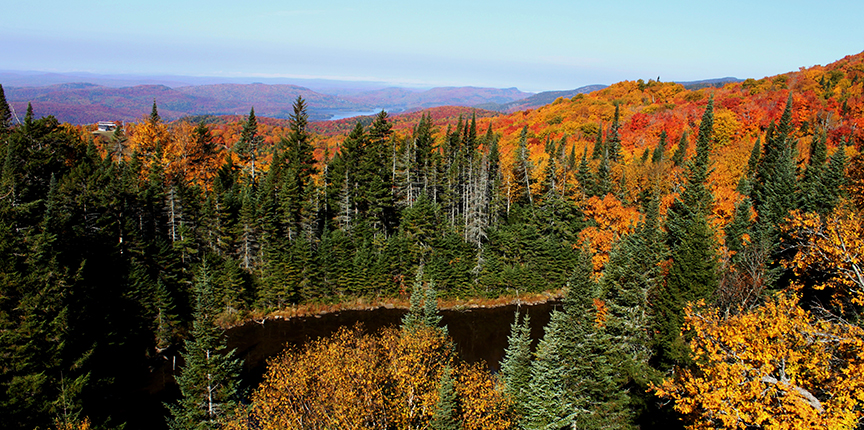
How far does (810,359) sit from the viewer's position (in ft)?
44.1

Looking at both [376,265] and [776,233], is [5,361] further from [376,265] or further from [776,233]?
[776,233]

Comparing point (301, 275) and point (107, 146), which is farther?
point (107, 146)

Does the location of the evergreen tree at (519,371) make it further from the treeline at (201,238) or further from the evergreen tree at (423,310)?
the treeline at (201,238)

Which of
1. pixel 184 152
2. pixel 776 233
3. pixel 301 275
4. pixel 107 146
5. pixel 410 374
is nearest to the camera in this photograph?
pixel 410 374

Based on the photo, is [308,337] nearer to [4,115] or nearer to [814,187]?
[4,115]

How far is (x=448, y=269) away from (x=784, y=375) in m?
48.6

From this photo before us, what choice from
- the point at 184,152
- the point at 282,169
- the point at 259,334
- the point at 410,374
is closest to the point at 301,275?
the point at 259,334

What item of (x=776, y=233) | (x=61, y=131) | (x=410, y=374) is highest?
(x=61, y=131)

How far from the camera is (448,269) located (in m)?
61.2

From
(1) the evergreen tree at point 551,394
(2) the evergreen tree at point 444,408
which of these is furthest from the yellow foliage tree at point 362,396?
(1) the evergreen tree at point 551,394

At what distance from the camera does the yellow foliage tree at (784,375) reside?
481 inches

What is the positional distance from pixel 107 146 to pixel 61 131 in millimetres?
24064

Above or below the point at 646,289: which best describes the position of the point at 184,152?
above

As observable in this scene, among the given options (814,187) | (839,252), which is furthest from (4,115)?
(814,187)
